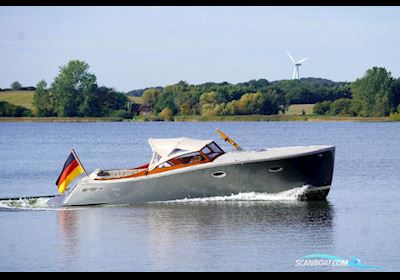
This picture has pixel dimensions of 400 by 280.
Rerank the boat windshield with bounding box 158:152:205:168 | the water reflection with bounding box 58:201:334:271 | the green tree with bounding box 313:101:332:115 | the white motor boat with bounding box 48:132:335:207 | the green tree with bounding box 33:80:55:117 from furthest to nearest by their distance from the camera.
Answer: the green tree with bounding box 33:80:55:117 < the green tree with bounding box 313:101:332:115 < the boat windshield with bounding box 158:152:205:168 < the white motor boat with bounding box 48:132:335:207 < the water reflection with bounding box 58:201:334:271

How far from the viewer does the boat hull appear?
37375 millimetres

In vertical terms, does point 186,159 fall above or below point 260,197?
above

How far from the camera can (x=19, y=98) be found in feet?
617

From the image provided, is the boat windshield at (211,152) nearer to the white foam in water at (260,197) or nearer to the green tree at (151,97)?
the white foam in water at (260,197)

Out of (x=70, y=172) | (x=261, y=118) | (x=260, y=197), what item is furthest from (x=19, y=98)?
(x=260, y=197)

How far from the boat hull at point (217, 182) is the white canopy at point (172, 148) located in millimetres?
647

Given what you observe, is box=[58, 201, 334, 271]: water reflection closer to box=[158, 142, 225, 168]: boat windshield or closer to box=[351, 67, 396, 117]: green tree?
box=[158, 142, 225, 168]: boat windshield

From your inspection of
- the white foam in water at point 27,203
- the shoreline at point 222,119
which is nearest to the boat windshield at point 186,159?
the white foam in water at point 27,203

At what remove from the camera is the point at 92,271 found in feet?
90.1

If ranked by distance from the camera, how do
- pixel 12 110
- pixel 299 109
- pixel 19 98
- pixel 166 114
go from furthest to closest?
pixel 19 98 → pixel 299 109 → pixel 12 110 → pixel 166 114

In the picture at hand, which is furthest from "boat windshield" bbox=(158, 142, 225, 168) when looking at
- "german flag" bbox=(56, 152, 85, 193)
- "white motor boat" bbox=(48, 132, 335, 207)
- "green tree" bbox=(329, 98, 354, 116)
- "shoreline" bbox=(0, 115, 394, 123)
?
"green tree" bbox=(329, 98, 354, 116)

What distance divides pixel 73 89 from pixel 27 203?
453 ft

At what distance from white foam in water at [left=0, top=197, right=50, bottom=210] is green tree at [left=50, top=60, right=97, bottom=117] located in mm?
135375

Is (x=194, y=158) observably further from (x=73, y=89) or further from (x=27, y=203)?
(x=73, y=89)
